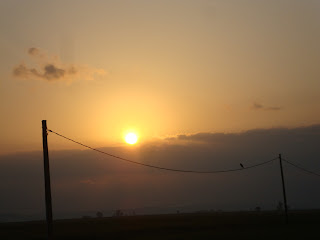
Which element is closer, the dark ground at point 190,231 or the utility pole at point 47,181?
the utility pole at point 47,181

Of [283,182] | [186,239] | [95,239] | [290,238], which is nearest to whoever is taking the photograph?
[290,238]

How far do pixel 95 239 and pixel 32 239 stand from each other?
916cm

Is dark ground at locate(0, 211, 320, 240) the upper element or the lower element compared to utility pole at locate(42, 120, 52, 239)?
lower

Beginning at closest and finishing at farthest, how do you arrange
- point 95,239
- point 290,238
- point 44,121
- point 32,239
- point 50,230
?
1. point 50,230
2. point 44,121
3. point 290,238
4. point 95,239
5. point 32,239

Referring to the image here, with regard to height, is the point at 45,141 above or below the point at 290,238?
above

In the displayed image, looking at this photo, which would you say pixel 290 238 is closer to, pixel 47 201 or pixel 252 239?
pixel 252 239

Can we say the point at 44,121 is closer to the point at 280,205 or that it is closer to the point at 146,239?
the point at 146,239

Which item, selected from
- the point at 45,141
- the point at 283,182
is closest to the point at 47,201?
the point at 45,141

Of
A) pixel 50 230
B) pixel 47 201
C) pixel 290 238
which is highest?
pixel 47 201

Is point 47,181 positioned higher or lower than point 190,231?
higher

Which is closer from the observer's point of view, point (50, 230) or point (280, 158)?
point (50, 230)

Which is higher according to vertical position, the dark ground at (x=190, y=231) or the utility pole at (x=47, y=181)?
the utility pole at (x=47, y=181)

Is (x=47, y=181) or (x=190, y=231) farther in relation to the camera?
(x=190, y=231)

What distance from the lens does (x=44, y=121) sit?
30.8 meters
